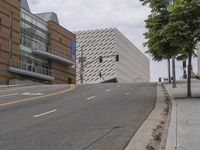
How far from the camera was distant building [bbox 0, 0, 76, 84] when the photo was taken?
242ft

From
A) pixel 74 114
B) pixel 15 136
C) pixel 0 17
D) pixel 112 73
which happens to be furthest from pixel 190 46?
pixel 112 73

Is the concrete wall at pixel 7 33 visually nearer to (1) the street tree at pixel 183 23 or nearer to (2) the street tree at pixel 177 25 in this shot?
(2) the street tree at pixel 177 25

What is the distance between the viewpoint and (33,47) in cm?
8344

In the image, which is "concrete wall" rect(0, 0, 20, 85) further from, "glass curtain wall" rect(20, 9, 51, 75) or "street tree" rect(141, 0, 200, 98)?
"street tree" rect(141, 0, 200, 98)

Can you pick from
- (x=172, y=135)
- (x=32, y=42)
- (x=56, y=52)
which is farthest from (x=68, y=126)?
(x=56, y=52)

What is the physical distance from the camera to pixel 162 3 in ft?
88.3

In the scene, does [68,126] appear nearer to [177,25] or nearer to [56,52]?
[177,25]

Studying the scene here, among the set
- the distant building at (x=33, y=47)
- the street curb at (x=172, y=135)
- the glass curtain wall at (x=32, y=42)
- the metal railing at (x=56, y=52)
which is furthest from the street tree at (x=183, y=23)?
the metal railing at (x=56, y=52)

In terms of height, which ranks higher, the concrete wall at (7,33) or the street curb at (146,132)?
the concrete wall at (7,33)

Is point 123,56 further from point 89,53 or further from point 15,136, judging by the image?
point 15,136

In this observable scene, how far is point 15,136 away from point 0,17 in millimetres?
60534

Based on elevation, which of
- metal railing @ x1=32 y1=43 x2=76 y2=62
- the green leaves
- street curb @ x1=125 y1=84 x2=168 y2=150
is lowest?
street curb @ x1=125 y1=84 x2=168 y2=150

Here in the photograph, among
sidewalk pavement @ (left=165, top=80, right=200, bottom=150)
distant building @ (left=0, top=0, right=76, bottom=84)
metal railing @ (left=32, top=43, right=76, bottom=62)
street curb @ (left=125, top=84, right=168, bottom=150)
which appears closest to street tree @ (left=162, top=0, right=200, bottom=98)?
sidewalk pavement @ (left=165, top=80, right=200, bottom=150)

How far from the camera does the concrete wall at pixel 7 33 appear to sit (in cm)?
7194
